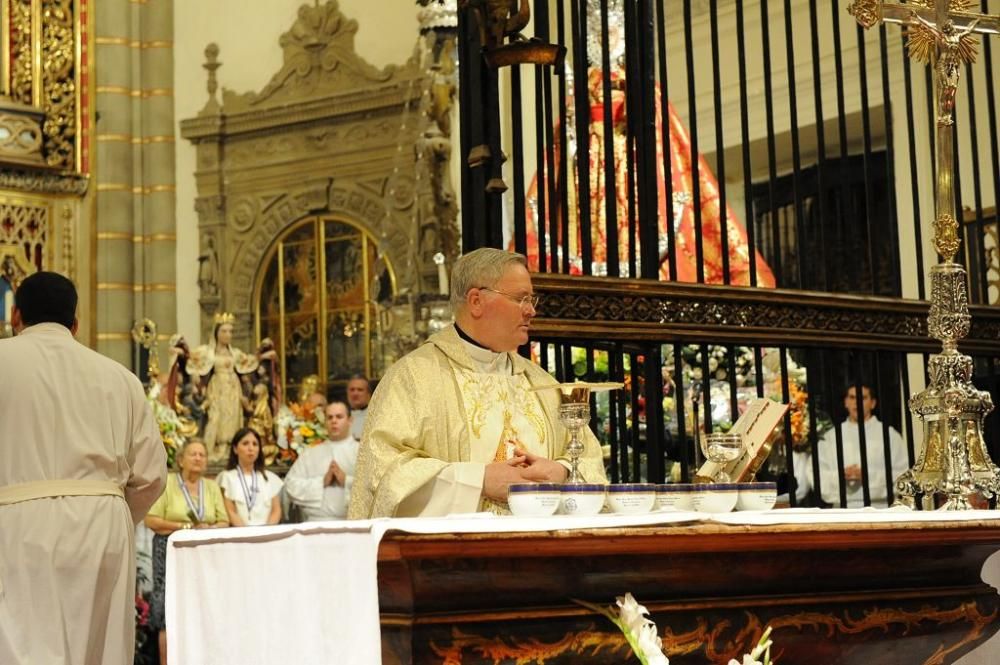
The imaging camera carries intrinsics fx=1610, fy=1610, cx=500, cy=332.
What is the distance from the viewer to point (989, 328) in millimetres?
5762

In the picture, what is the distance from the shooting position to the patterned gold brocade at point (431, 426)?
4.03 metres

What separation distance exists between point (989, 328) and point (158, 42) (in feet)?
41.5

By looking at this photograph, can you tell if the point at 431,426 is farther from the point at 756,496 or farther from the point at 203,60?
the point at 203,60

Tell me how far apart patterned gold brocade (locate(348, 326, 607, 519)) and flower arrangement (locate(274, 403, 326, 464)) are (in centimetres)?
781

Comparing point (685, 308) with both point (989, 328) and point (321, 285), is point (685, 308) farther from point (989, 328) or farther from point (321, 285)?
point (321, 285)

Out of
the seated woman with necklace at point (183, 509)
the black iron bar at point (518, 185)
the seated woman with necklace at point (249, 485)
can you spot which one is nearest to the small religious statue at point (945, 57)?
the black iron bar at point (518, 185)

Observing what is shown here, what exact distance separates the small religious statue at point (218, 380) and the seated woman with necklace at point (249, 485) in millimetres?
2850

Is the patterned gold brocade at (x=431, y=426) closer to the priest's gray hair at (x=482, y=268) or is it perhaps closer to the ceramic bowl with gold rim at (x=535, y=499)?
the priest's gray hair at (x=482, y=268)

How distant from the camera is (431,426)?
426 centimetres

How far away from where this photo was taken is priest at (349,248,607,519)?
3973 mm

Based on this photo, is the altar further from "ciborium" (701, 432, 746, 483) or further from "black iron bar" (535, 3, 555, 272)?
"black iron bar" (535, 3, 555, 272)

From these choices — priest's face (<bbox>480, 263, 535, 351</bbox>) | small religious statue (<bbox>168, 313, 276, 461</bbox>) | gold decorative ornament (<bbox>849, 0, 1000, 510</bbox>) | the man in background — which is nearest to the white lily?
priest's face (<bbox>480, 263, 535, 351</bbox>)

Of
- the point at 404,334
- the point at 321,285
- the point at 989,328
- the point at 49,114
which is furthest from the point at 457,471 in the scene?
the point at 49,114

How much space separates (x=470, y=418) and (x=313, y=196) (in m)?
11.4
